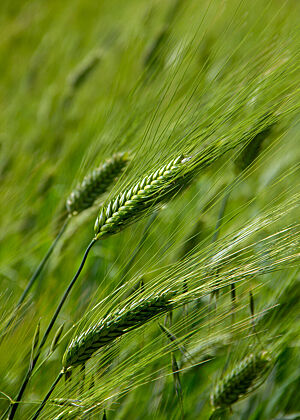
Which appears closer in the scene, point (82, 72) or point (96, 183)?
point (96, 183)

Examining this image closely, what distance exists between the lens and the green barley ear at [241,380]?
0.79 m

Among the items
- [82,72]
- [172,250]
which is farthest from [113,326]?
[82,72]

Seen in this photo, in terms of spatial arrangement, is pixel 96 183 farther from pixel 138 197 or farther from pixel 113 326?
pixel 113 326

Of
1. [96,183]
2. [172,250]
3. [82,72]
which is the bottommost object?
[172,250]

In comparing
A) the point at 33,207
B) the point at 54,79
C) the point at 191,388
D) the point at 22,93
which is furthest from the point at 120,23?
the point at 191,388

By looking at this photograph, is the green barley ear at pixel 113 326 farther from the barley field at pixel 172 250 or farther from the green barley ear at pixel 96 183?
the green barley ear at pixel 96 183

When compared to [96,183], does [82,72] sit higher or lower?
higher

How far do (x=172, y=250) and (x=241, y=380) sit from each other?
11.5 inches

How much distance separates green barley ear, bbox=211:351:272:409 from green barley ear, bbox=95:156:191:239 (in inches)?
13.6

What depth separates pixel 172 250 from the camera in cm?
71

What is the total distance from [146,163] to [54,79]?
4.40ft

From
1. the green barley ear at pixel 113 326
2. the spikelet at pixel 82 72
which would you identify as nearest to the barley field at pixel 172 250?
the green barley ear at pixel 113 326

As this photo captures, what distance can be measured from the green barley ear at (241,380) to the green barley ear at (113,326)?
0.76ft

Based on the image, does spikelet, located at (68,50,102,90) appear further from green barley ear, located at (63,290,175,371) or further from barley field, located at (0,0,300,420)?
green barley ear, located at (63,290,175,371)
